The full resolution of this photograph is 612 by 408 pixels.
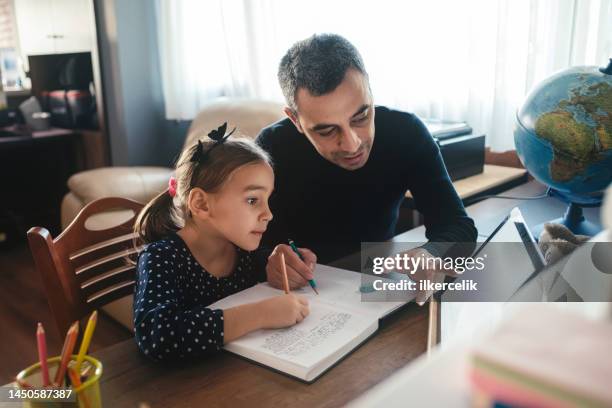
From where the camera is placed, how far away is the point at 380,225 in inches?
59.2

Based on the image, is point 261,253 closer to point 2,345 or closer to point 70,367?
point 70,367

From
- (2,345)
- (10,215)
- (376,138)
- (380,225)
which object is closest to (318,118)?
(376,138)

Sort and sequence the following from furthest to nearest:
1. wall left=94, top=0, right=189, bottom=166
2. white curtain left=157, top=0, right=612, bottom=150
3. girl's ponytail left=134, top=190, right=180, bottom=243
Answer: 1. wall left=94, top=0, right=189, bottom=166
2. white curtain left=157, top=0, right=612, bottom=150
3. girl's ponytail left=134, top=190, right=180, bottom=243

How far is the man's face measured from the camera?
1.16 meters

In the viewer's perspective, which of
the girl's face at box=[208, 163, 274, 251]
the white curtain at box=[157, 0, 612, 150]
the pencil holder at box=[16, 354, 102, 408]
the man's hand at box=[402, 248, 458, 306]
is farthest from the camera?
the white curtain at box=[157, 0, 612, 150]

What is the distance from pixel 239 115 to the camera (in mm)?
2625

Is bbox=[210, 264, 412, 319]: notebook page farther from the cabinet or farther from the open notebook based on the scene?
the cabinet

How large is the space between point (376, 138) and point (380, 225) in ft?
0.80

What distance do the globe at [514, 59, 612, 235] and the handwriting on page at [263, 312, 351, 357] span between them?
1.82ft

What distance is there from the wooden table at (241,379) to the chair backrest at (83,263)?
39 centimetres

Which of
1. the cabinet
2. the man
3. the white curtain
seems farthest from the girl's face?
the cabinet

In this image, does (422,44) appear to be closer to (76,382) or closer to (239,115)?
(239,115)

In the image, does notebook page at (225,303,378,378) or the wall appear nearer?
notebook page at (225,303,378,378)

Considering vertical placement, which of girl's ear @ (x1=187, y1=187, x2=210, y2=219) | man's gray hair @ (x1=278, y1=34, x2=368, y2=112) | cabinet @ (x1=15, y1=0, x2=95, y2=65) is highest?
cabinet @ (x1=15, y1=0, x2=95, y2=65)
